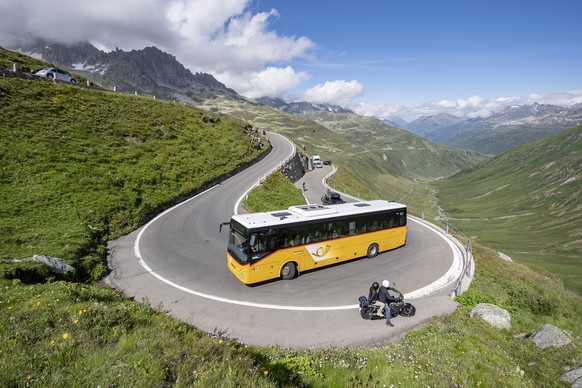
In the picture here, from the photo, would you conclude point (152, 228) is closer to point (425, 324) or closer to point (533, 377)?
point (425, 324)

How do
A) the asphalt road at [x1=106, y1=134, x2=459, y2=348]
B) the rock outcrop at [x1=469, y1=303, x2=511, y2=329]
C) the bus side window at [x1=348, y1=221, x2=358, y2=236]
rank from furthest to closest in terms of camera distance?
the bus side window at [x1=348, y1=221, x2=358, y2=236]
the rock outcrop at [x1=469, y1=303, x2=511, y2=329]
the asphalt road at [x1=106, y1=134, x2=459, y2=348]

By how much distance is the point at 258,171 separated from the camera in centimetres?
5400

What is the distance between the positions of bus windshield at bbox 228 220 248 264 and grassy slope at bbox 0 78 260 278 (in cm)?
964

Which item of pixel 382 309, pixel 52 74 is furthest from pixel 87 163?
pixel 52 74

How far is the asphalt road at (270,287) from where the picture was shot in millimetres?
14484

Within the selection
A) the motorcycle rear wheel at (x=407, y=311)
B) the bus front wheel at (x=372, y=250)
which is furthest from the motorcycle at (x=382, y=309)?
the bus front wheel at (x=372, y=250)

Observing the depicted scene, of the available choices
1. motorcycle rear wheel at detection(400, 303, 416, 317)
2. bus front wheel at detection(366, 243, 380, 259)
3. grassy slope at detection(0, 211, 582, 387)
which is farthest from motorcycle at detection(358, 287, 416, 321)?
bus front wheel at detection(366, 243, 380, 259)

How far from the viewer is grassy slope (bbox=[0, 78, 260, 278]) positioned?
21.8 m

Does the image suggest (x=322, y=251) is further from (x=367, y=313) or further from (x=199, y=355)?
(x=199, y=355)

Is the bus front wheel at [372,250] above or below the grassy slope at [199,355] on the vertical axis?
below

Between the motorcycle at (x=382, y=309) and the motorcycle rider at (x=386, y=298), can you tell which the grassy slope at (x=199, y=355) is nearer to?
the motorcycle at (x=382, y=309)

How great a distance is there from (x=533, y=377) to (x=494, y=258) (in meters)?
18.9

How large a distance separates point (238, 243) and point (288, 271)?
3808mm

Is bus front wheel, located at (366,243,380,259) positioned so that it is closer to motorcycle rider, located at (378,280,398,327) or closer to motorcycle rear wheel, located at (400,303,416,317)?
motorcycle rear wheel, located at (400,303,416,317)
